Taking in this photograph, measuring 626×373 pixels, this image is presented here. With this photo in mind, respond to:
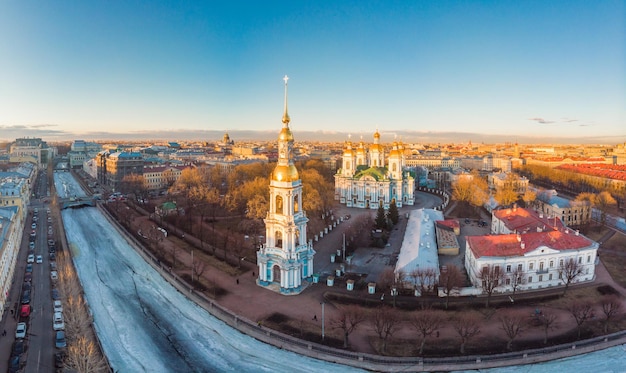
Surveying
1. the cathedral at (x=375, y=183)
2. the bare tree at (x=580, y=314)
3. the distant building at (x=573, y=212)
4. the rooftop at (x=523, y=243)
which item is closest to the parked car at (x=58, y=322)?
the rooftop at (x=523, y=243)

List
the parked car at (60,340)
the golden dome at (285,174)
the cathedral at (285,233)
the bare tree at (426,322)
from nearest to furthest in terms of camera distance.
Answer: the bare tree at (426,322) → the parked car at (60,340) → the cathedral at (285,233) → the golden dome at (285,174)

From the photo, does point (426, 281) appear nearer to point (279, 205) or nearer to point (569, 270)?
point (569, 270)

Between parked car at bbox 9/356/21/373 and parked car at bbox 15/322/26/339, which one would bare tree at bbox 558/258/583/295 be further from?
parked car at bbox 15/322/26/339

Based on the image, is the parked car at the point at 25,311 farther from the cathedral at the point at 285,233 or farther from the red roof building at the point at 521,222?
the red roof building at the point at 521,222

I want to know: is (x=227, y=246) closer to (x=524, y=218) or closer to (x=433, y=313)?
(x=433, y=313)

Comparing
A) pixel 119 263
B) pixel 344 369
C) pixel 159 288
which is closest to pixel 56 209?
pixel 119 263

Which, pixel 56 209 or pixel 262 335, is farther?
pixel 56 209

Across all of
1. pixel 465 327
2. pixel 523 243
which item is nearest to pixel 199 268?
pixel 465 327
